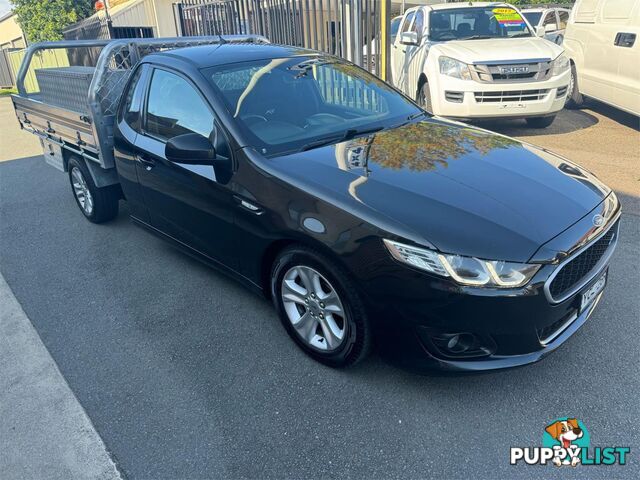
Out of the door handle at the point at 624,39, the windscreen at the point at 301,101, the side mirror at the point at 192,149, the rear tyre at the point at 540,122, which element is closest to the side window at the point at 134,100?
the windscreen at the point at 301,101

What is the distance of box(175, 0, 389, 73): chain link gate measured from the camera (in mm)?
8195

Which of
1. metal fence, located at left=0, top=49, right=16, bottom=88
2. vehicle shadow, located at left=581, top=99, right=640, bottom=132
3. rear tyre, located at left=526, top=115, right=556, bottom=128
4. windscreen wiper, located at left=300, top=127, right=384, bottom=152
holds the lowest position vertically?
metal fence, located at left=0, top=49, right=16, bottom=88

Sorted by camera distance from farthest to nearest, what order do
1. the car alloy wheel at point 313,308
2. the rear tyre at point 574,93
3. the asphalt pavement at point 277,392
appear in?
1. the rear tyre at point 574,93
2. the car alloy wheel at point 313,308
3. the asphalt pavement at point 277,392

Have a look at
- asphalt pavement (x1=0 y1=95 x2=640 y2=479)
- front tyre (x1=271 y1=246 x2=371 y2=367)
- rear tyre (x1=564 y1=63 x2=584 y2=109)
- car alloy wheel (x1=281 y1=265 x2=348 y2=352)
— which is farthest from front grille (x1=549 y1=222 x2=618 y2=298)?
rear tyre (x1=564 y1=63 x2=584 y2=109)

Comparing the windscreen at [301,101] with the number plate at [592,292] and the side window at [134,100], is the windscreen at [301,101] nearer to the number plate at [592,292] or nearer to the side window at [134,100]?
the side window at [134,100]

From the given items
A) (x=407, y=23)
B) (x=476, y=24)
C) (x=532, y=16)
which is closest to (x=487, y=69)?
(x=476, y=24)

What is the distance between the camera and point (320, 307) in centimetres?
281

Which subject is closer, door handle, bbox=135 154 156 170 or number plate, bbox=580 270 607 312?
number plate, bbox=580 270 607 312

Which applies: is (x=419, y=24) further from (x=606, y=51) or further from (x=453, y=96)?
(x=606, y=51)

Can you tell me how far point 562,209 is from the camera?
2.55m

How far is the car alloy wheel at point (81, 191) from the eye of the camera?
5270mm

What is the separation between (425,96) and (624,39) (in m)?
2.82

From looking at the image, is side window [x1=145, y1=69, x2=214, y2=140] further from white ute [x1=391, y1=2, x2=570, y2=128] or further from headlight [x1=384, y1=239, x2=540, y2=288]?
white ute [x1=391, y1=2, x2=570, y2=128]

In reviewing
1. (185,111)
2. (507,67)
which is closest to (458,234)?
(185,111)
